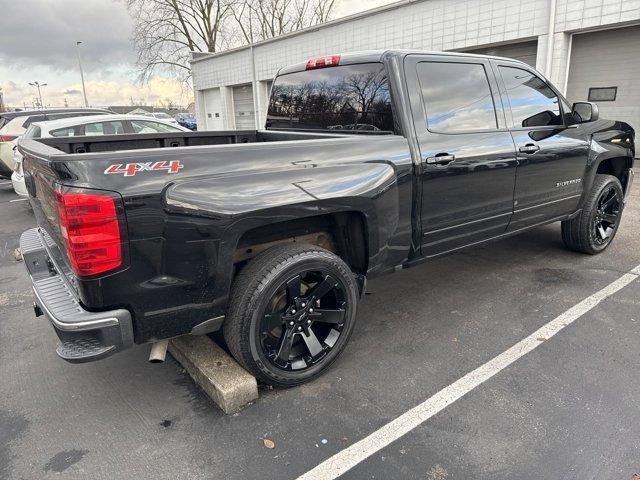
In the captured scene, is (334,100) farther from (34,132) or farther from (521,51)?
(521,51)

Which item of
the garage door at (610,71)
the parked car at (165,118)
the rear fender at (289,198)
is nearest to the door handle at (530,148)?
the rear fender at (289,198)

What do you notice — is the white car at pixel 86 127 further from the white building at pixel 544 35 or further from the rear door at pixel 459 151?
the white building at pixel 544 35

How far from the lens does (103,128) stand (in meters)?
7.98

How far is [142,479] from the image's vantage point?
2.16 metres

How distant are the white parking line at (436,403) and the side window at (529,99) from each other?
5.26 ft

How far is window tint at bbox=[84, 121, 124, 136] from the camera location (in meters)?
7.84

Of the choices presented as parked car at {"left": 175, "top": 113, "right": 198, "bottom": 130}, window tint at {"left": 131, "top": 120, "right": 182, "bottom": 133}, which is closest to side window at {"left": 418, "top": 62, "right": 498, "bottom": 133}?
window tint at {"left": 131, "top": 120, "right": 182, "bottom": 133}

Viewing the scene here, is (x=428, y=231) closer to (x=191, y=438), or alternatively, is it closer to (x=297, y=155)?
(x=297, y=155)

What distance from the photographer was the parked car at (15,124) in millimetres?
9867

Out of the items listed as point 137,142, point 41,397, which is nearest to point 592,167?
point 137,142

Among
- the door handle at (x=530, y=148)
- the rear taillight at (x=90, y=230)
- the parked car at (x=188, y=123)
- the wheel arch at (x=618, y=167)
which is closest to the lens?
the rear taillight at (x=90, y=230)

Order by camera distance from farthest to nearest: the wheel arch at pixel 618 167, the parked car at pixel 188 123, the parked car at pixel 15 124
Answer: the parked car at pixel 188 123 < the parked car at pixel 15 124 < the wheel arch at pixel 618 167

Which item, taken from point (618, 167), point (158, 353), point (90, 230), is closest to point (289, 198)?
point (90, 230)

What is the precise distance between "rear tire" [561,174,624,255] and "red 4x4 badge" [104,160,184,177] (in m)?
4.21
